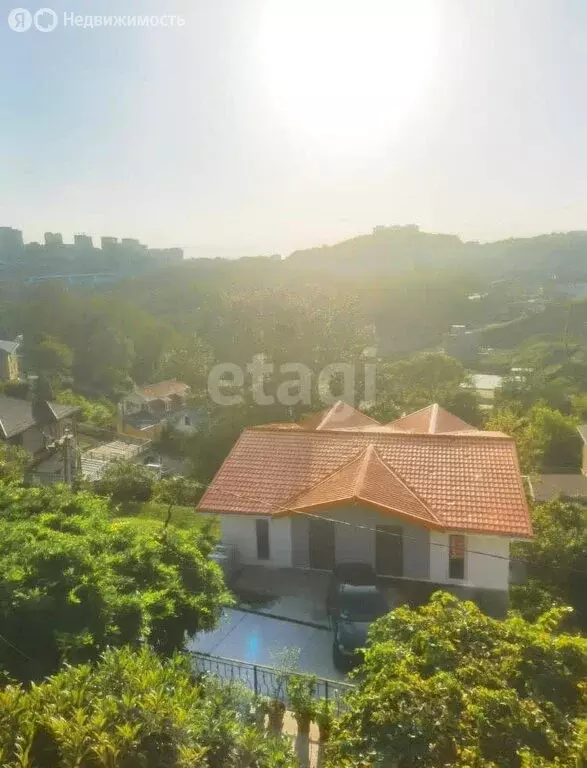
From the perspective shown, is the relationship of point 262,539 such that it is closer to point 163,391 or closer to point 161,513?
point 161,513

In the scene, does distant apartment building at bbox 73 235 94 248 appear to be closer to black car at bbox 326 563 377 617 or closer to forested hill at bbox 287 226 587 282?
forested hill at bbox 287 226 587 282

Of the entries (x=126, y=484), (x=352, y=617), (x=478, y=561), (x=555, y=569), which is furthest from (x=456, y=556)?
(x=126, y=484)

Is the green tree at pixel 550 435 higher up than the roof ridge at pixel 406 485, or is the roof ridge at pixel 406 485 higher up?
the roof ridge at pixel 406 485

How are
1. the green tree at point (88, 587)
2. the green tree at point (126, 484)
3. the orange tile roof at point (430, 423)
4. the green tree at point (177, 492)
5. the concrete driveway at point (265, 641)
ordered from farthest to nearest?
1. the green tree at point (126, 484)
2. the green tree at point (177, 492)
3. the orange tile roof at point (430, 423)
4. the concrete driveway at point (265, 641)
5. the green tree at point (88, 587)

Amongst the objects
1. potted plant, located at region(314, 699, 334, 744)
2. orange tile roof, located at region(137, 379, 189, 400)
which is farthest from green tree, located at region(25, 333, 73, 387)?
potted plant, located at region(314, 699, 334, 744)

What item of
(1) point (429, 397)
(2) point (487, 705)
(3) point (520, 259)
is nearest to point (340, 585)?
(2) point (487, 705)

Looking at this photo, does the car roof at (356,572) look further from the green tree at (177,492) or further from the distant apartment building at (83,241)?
the distant apartment building at (83,241)

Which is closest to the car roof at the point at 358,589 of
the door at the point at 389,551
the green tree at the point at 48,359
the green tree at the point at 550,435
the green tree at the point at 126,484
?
the door at the point at 389,551
